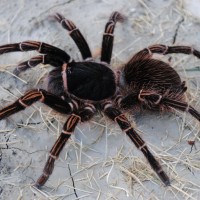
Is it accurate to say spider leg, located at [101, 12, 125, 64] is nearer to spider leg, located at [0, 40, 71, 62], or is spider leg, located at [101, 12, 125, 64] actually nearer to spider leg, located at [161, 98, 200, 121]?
spider leg, located at [0, 40, 71, 62]

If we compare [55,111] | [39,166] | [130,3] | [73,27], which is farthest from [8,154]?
[130,3]

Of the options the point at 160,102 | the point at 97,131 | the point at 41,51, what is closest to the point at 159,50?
the point at 160,102

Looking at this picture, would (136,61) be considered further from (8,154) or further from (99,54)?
(8,154)

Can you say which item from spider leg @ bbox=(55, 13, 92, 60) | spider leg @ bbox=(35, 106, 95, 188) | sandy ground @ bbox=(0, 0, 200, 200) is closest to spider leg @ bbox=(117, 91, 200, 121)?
sandy ground @ bbox=(0, 0, 200, 200)

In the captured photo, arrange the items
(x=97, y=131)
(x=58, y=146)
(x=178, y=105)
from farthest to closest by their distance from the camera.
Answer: (x=97, y=131), (x=178, y=105), (x=58, y=146)

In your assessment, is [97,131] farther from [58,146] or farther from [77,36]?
[77,36]

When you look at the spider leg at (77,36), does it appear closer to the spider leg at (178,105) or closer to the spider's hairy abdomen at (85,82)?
the spider's hairy abdomen at (85,82)

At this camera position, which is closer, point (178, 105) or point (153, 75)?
point (178, 105)
